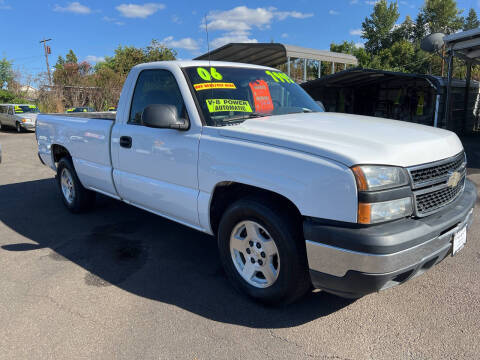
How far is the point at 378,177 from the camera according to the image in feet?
7.87

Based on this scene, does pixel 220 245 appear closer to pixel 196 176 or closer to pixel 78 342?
pixel 196 176

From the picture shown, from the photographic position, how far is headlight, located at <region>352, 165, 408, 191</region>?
2.36 m

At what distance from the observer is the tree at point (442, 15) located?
54.3 metres

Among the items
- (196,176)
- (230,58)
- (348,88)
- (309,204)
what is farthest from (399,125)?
(348,88)

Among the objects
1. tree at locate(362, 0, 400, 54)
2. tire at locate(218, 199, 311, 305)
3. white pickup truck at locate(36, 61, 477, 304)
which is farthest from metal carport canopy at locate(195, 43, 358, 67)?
tree at locate(362, 0, 400, 54)

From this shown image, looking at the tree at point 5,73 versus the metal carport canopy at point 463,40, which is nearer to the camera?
the metal carport canopy at point 463,40

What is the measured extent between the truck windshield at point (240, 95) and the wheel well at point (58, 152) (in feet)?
9.87

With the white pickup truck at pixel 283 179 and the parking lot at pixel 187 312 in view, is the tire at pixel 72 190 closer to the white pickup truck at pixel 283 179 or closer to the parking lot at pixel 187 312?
the parking lot at pixel 187 312

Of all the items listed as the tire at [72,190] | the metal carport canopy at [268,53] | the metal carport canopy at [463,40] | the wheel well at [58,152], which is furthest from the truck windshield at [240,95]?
the metal carport canopy at [463,40]

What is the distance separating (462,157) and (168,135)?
8.43 feet

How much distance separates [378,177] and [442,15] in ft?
211

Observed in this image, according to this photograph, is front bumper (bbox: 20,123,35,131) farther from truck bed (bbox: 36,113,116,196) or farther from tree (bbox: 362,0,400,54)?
tree (bbox: 362,0,400,54)

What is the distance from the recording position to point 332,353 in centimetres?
254

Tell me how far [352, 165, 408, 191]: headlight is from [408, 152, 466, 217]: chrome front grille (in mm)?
105
